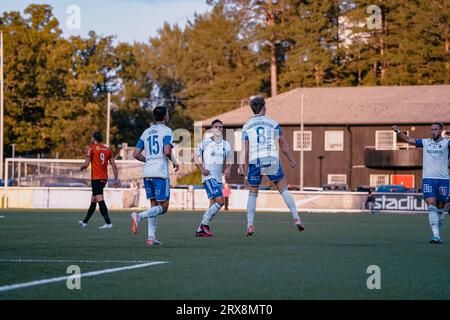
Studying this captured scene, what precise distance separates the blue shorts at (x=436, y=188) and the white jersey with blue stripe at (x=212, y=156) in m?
4.03

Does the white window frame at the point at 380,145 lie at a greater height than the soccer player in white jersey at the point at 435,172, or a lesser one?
greater

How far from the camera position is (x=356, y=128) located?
240 ft

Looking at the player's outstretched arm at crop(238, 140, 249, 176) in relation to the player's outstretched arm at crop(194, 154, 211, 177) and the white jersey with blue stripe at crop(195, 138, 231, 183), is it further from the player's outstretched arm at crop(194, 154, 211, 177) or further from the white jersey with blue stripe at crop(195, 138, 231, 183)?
the white jersey with blue stripe at crop(195, 138, 231, 183)

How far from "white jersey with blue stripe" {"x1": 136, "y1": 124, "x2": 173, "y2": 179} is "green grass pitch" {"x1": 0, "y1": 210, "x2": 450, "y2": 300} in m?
1.12

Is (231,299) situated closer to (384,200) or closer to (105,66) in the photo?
(384,200)

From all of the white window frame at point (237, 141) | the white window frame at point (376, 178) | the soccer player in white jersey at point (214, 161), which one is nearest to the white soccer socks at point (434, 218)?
the soccer player in white jersey at point (214, 161)

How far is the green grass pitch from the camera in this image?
7.41 meters

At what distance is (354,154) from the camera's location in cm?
7350

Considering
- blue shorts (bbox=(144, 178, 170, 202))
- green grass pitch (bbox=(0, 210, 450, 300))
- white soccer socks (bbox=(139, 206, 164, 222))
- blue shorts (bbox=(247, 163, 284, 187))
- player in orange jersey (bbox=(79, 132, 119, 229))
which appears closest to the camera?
green grass pitch (bbox=(0, 210, 450, 300))

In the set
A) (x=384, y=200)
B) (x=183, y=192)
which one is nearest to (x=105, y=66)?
(x=183, y=192)

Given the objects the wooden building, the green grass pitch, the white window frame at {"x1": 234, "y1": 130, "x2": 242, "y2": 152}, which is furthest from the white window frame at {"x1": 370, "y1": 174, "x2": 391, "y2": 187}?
the green grass pitch

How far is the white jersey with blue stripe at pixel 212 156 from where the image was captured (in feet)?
55.6

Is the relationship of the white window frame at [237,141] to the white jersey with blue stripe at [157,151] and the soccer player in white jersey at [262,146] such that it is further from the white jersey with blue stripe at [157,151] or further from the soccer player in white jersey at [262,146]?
the white jersey with blue stripe at [157,151]

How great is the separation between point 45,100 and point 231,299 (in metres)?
76.2
